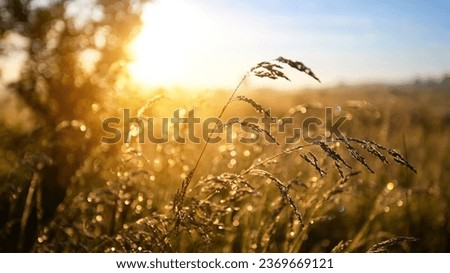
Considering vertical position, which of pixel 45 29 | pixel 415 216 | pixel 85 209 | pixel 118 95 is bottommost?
pixel 415 216

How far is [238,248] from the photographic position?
348 cm

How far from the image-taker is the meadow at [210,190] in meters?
2.46

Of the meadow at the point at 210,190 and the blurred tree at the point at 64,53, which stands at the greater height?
the blurred tree at the point at 64,53

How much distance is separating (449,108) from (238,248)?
16.5 ft

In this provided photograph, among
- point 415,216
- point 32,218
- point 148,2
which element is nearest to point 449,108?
point 415,216

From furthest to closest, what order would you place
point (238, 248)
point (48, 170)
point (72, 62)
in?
point (72, 62)
point (48, 170)
point (238, 248)

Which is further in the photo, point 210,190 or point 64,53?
point 64,53

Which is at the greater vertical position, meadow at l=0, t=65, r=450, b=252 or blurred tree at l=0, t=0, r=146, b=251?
blurred tree at l=0, t=0, r=146, b=251

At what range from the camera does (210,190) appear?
7.86 ft

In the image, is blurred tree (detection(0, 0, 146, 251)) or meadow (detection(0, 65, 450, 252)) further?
blurred tree (detection(0, 0, 146, 251))

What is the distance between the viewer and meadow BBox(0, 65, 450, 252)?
2459 mm

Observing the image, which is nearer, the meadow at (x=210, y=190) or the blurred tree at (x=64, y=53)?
the meadow at (x=210, y=190)
